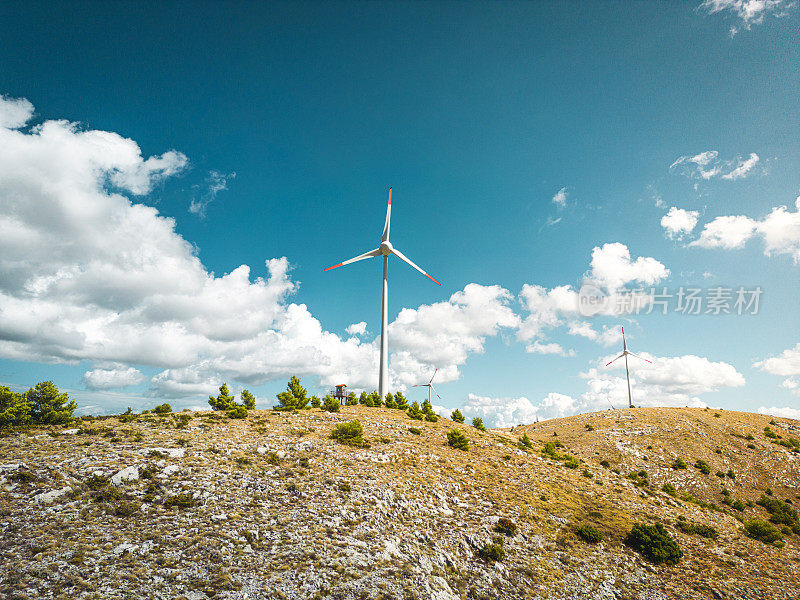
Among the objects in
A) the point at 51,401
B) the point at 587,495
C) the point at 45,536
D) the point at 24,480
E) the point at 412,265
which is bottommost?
the point at 587,495

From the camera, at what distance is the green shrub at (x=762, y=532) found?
4438cm

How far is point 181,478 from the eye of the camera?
1240 inches

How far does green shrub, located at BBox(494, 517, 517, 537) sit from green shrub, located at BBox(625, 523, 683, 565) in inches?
513

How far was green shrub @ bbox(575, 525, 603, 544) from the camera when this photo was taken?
36.1 m

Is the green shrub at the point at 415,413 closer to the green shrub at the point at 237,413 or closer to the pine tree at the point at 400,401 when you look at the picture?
the pine tree at the point at 400,401

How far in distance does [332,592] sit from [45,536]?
62.0 feet

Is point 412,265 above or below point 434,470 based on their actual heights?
above

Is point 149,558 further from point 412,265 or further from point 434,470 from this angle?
point 412,265

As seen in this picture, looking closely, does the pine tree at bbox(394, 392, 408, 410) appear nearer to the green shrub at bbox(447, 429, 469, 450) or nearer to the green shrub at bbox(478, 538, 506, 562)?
the green shrub at bbox(447, 429, 469, 450)

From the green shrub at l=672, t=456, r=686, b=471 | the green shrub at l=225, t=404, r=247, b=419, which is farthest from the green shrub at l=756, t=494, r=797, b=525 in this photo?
the green shrub at l=225, t=404, r=247, b=419

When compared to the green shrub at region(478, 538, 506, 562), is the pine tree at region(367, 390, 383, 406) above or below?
above

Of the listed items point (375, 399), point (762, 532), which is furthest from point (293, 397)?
point (762, 532)

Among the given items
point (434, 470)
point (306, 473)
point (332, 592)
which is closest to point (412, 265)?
point (434, 470)

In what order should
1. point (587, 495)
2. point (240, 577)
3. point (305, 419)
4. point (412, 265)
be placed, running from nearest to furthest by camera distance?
point (240, 577) → point (587, 495) → point (305, 419) → point (412, 265)
